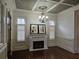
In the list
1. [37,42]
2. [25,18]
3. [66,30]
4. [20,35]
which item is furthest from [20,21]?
[66,30]

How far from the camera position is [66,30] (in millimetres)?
5715

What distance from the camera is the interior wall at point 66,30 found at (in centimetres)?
505

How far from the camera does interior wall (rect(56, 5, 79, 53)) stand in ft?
16.6

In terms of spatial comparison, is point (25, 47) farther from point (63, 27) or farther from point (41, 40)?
point (63, 27)

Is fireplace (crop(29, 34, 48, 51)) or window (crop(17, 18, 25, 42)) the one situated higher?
window (crop(17, 18, 25, 42))

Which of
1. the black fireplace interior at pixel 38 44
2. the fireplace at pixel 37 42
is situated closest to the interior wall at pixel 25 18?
the fireplace at pixel 37 42

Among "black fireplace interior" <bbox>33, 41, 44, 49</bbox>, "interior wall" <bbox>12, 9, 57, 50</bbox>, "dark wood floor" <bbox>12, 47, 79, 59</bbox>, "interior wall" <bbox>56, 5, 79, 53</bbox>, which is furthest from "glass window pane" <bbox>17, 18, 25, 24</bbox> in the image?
"interior wall" <bbox>56, 5, 79, 53</bbox>

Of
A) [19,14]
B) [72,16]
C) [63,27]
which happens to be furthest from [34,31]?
[72,16]

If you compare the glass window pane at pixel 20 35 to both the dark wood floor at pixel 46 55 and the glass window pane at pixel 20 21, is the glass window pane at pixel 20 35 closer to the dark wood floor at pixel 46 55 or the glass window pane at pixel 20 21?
the glass window pane at pixel 20 21

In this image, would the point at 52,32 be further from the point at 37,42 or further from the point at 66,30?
the point at 37,42

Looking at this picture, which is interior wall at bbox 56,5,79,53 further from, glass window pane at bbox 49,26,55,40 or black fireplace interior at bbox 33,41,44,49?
black fireplace interior at bbox 33,41,44,49

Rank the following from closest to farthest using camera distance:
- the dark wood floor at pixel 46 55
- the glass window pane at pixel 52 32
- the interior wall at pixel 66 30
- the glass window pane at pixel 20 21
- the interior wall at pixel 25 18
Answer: the dark wood floor at pixel 46 55
the interior wall at pixel 66 30
the interior wall at pixel 25 18
the glass window pane at pixel 20 21
the glass window pane at pixel 52 32

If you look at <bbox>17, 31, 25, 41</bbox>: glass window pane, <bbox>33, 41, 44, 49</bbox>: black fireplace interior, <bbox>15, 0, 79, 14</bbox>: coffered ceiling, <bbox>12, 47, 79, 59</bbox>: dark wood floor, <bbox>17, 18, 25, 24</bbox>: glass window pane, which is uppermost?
<bbox>15, 0, 79, 14</bbox>: coffered ceiling

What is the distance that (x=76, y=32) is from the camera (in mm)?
4910
